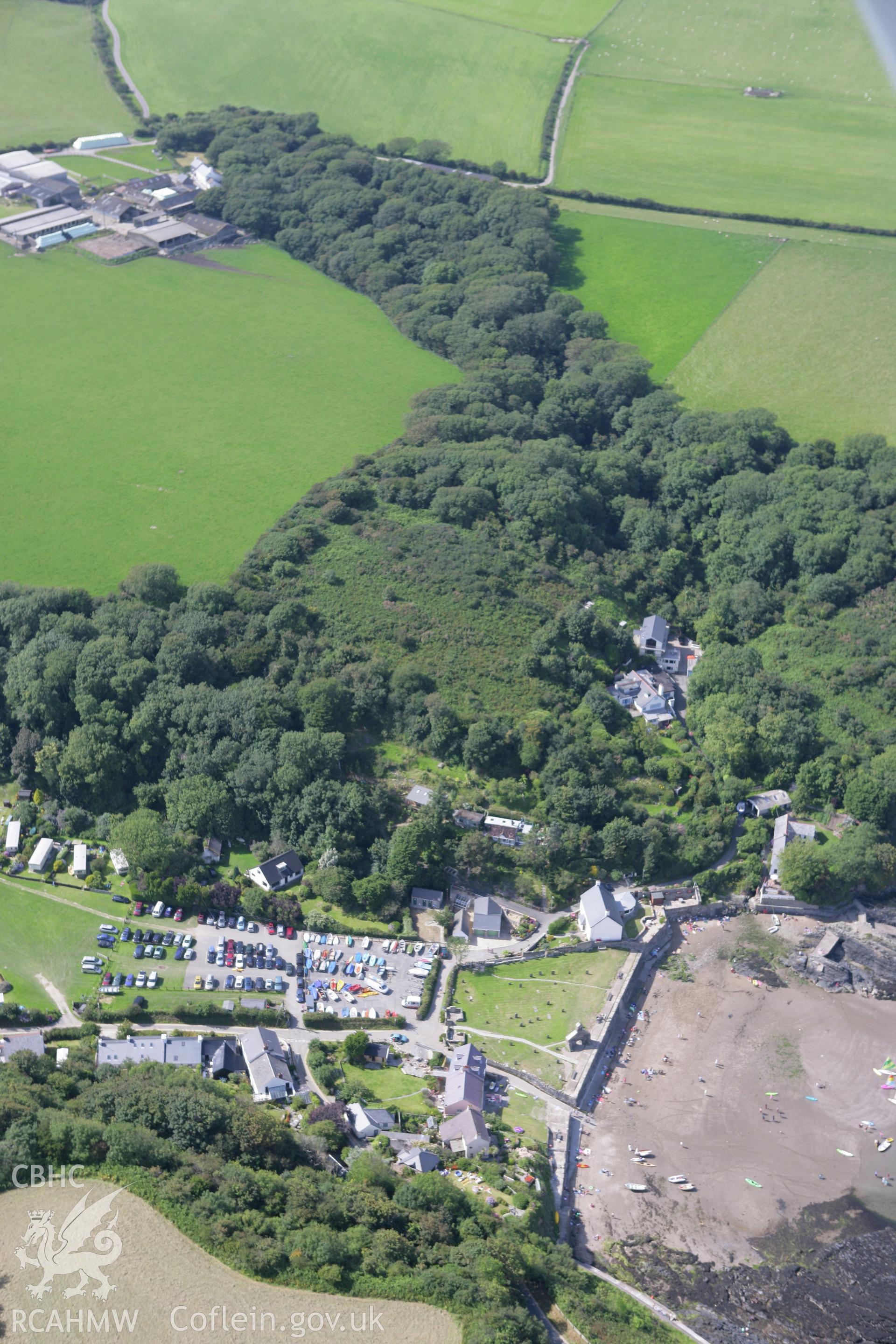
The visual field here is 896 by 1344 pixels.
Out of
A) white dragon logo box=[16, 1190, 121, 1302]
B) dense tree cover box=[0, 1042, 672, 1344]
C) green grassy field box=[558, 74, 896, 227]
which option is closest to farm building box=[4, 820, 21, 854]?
dense tree cover box=[0, 1042, 672, 1344]

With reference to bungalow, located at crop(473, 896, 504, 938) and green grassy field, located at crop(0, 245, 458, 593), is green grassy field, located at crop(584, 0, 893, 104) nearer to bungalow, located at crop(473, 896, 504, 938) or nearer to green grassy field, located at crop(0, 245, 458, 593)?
green grassy field, located at crop(0, 245, 458, 593)

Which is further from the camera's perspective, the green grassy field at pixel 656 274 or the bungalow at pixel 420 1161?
the green grassy field at pixel 656 274

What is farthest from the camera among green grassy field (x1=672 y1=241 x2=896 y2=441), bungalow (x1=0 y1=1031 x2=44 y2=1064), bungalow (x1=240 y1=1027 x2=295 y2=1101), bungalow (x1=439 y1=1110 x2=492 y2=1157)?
green grassy field (x1=672 y1=241 x2=896 y2=441)

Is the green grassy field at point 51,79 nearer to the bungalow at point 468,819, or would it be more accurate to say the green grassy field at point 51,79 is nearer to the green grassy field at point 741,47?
the green grassy field at point 741,47

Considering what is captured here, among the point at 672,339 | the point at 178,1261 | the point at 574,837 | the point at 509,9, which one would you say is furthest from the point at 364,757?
the point at 509,9

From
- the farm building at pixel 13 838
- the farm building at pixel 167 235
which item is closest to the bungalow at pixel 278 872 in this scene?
the farm building at pixel 13 838

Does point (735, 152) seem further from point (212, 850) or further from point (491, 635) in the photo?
point (212, 850)

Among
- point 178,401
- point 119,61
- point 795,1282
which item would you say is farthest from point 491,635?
point 119,61
